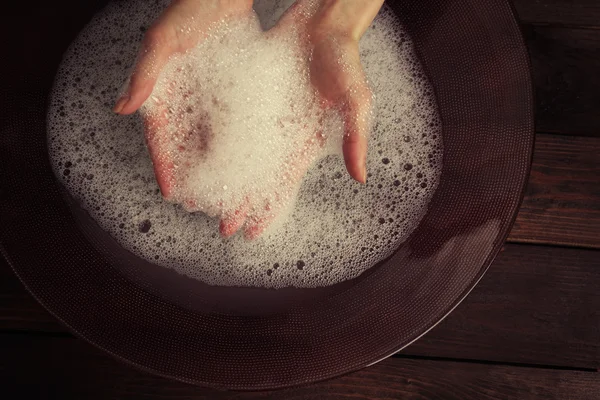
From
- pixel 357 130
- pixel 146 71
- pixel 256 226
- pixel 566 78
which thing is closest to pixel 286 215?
pixel 256 226

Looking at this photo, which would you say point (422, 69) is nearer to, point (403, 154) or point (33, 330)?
point (403, 154)

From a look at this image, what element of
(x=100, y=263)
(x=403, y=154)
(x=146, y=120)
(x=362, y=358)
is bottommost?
(x=362, y=358)

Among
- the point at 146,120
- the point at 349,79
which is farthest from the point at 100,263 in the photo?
the point at 349,79

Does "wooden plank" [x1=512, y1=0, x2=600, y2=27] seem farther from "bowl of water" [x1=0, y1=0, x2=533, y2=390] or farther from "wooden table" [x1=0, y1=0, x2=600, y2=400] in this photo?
"bowl of water" [x1=0, y1=0, x2=533, y2=390]

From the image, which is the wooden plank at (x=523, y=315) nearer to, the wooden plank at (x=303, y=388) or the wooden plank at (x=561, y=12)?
the wooden plank at (x=303, y=388)

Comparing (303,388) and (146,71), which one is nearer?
(146,71)

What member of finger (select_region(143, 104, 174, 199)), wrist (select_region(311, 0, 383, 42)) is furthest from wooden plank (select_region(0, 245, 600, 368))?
wrist (select_region(311, 0, 383, 42))

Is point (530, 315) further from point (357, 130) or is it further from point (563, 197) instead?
point (357, 130)
